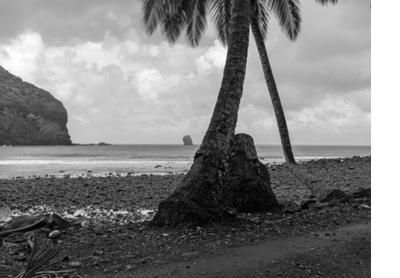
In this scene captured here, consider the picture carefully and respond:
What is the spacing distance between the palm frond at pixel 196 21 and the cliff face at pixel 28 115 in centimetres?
12818

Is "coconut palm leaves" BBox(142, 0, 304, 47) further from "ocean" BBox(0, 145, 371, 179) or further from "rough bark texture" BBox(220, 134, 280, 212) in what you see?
"ocean" BBox(0, 145, 371, 179)

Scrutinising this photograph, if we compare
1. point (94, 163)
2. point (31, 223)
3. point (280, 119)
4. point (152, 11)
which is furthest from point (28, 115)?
point (31, 223)

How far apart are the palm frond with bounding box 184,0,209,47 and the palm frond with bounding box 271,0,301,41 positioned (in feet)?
8.83

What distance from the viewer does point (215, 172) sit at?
6.37m

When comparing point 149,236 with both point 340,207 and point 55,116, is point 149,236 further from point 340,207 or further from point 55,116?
point 55,116

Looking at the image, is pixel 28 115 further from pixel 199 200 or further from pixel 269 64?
pixel 199 200

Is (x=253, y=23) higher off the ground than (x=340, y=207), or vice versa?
(x=253, y=23)

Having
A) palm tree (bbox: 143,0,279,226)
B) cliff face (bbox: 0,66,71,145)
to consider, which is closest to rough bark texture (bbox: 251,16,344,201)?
palm tree (bbox: 143,0,279,226)

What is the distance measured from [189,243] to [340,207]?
4030mm

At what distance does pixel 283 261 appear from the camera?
15.0 feet

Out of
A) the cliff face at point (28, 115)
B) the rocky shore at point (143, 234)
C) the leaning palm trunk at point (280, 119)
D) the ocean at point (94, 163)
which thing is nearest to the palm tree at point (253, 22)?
the leaning palm trunk at point (280, 119)

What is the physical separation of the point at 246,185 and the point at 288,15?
8640 mm

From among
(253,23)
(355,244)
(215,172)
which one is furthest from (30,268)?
(253,23)

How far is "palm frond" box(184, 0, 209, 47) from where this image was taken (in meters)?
13.8
